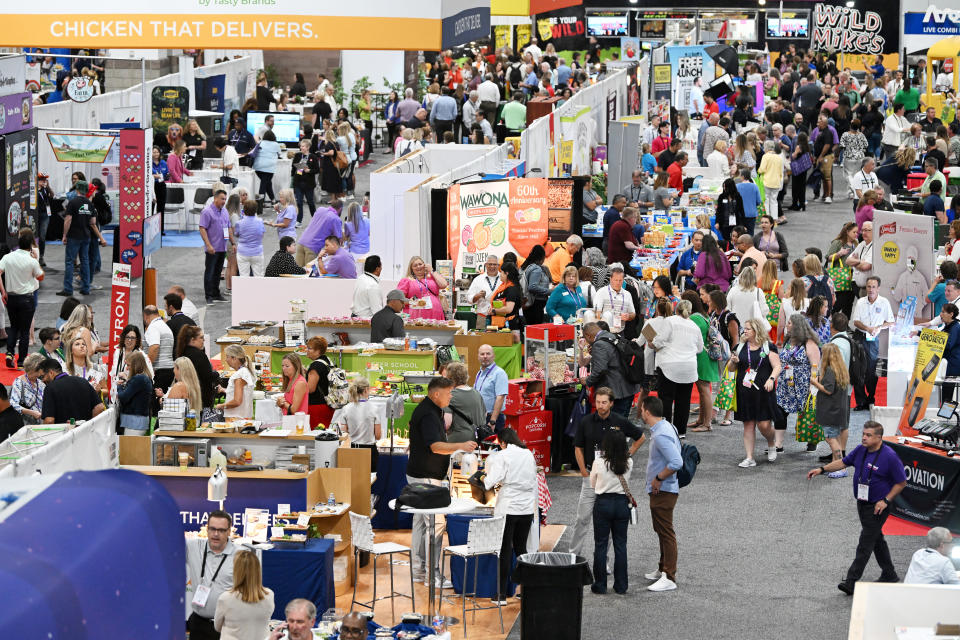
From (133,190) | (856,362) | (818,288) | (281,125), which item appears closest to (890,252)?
(818,288)

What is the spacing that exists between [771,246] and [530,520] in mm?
8107

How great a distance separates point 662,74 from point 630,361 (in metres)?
16.3

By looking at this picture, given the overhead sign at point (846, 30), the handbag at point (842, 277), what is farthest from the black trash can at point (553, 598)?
the overhead sign at point (846, 30)

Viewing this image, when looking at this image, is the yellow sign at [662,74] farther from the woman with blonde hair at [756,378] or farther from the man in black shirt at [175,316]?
the man in black shirt at [175,316]

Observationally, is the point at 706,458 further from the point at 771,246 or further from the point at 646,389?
the point at 771,246

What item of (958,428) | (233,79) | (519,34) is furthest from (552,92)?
(958,428)

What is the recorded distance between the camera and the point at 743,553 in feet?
33.0

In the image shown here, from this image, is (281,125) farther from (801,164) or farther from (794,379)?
(794,379)

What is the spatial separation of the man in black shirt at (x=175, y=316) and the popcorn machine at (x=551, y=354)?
9.83ft

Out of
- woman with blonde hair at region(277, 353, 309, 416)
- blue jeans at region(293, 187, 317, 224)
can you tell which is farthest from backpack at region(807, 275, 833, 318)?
blue jeans at region(293, 187, 317, 224)

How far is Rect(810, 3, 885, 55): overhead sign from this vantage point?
37.8m

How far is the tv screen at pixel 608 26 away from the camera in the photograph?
40.9 metres

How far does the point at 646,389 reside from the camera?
13039mm

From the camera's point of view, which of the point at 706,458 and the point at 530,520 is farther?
the point at 706,458
